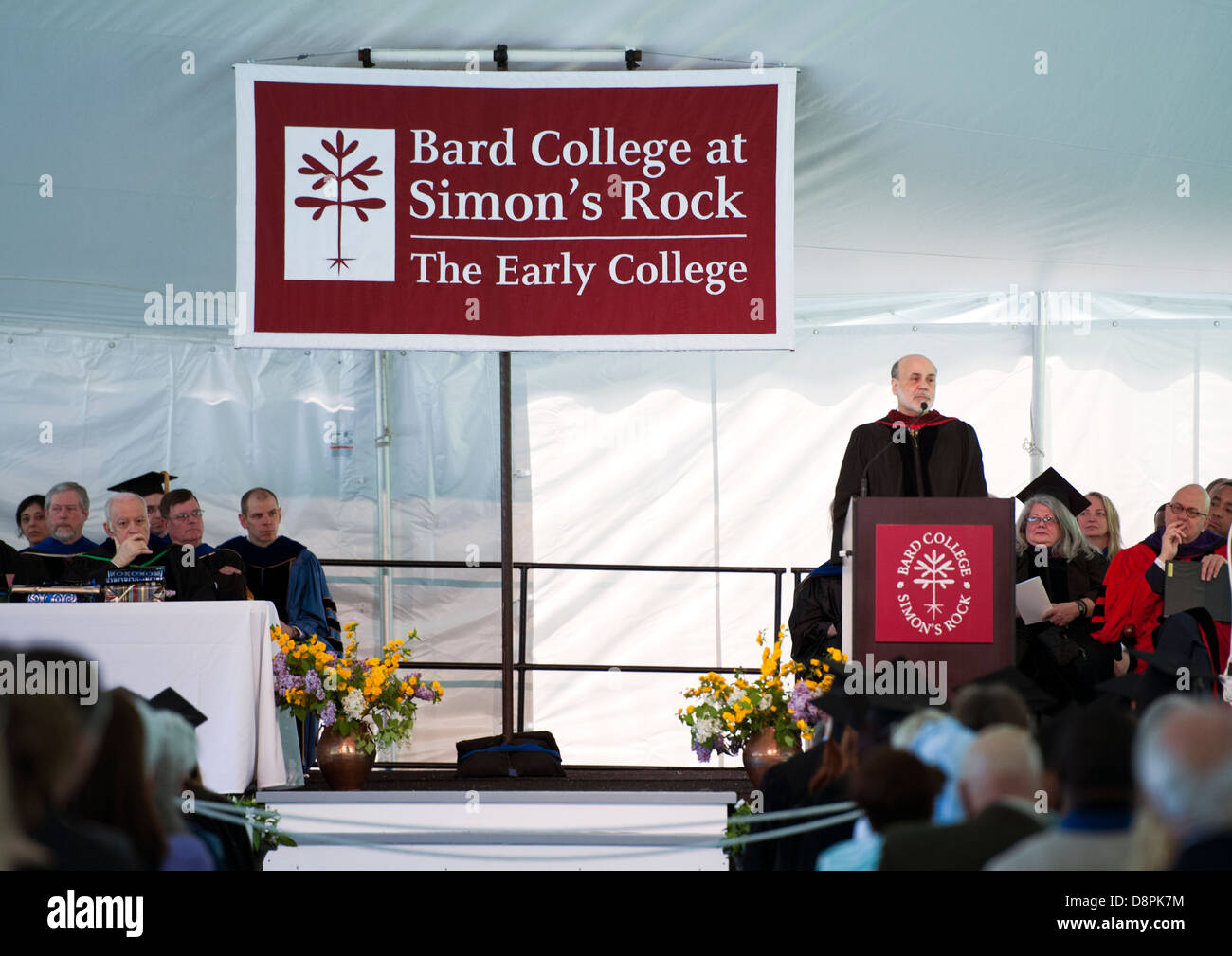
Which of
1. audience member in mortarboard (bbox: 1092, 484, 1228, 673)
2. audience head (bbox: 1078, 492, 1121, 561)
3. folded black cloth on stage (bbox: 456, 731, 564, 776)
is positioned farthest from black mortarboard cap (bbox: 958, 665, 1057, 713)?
audience head (bbox: 1078, 492, 1121, 561)

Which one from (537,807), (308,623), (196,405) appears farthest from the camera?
(196,405)

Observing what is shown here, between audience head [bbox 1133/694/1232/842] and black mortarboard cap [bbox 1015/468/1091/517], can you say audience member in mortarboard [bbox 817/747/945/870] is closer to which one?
audience head [bbox 1133/694/1232/842]

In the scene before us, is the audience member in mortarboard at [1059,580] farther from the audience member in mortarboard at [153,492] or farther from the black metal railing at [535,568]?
the audience member in mortarboard at [153,492]

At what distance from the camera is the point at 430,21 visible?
17.1ft

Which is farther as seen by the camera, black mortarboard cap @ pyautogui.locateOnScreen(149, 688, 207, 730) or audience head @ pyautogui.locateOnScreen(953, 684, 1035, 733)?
black mortarboard cap @ pyautogui.locateOnScreen(149, 688, 207, 730)

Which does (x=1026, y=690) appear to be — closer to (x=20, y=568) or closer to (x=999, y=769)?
(x=999, y=769)

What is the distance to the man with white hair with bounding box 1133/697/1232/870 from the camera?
6.66 ft

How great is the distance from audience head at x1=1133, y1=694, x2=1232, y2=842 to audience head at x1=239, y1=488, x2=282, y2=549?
15.4 ft

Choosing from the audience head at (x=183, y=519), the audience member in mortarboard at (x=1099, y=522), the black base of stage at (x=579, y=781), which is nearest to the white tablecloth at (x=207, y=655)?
the black base of stage at (x=579, y=781)

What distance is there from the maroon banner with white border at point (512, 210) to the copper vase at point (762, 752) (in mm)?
1565

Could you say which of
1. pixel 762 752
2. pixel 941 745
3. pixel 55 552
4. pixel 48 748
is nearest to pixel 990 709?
pixel 941 745
